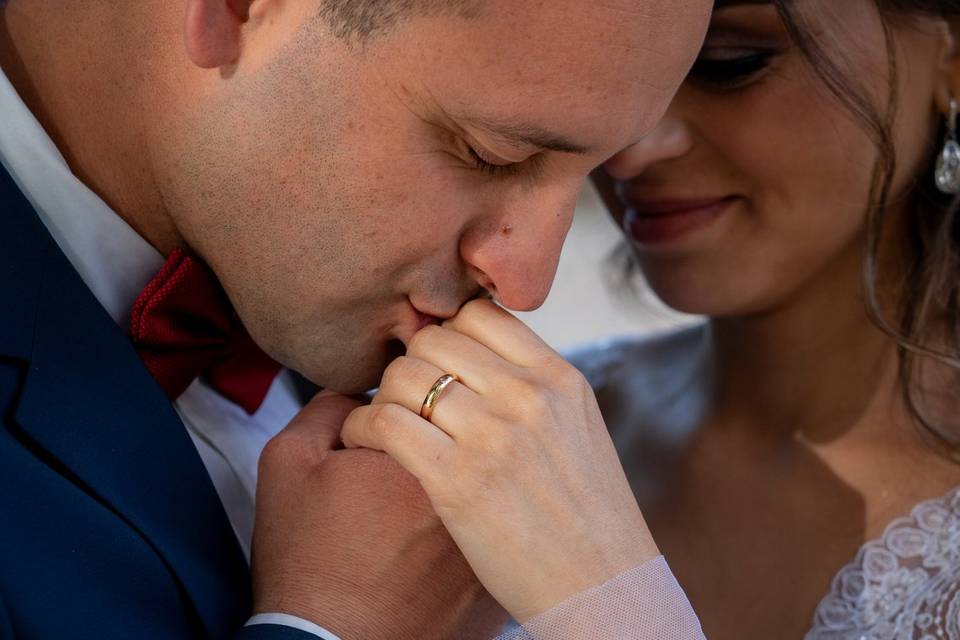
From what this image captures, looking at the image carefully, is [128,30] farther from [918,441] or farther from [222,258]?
[918,441]

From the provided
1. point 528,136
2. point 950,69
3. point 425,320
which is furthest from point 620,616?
point 950,69

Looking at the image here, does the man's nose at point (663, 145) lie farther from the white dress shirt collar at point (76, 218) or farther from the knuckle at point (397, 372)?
the white dress shirt collar at point (76, 218)

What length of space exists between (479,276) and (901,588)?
895 mm

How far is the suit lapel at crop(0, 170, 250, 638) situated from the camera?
133 cm

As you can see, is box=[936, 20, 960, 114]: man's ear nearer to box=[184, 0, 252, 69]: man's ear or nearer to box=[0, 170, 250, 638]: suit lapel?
box=[184, 0, 252, 69]: man's ear

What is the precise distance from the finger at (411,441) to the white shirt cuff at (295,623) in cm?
21

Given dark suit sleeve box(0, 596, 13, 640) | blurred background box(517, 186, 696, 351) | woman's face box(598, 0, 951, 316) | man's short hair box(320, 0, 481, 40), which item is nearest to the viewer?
dark suit sleeve box(0, 596, 13, 640)

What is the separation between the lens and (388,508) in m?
1.51

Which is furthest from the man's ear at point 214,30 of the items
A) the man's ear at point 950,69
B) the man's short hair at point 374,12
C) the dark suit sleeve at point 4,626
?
the man's ear at point 950,69

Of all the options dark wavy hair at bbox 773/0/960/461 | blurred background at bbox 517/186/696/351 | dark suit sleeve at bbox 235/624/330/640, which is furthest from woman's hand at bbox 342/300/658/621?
blurred background at bbox 517/186/696/351

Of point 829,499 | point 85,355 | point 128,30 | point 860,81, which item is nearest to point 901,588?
point 829,499

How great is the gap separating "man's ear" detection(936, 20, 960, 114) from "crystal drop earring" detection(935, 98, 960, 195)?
13 mm

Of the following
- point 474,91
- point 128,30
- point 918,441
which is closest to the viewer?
point 474,91

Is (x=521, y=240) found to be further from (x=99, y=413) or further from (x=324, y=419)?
(x=99, y=413)
